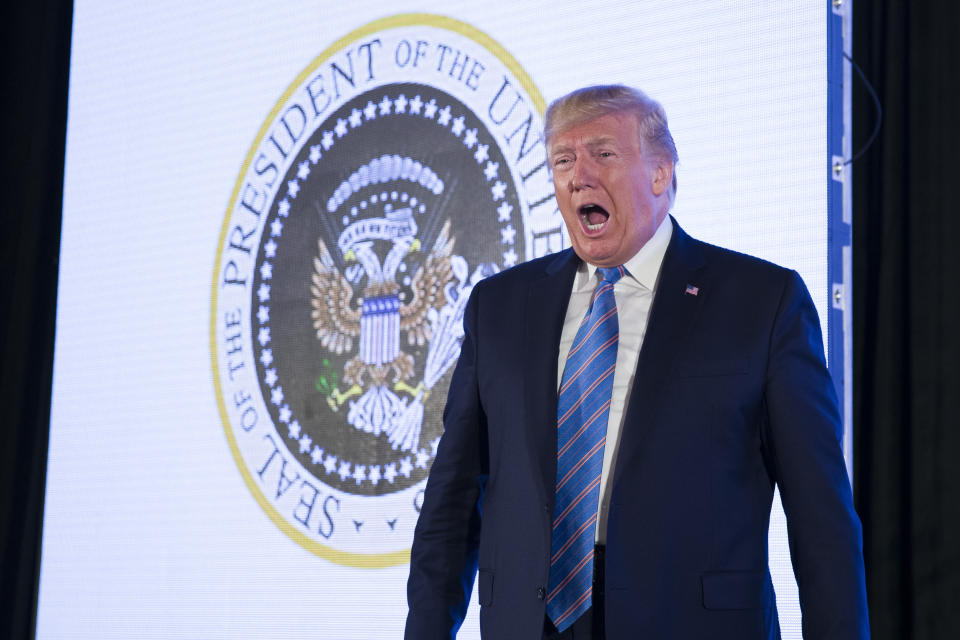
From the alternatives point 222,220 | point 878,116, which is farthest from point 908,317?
point 222,220

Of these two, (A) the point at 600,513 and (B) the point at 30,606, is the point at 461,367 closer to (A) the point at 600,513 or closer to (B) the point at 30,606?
(A) the point at 600,513

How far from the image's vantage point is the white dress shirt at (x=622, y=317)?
1.60 meters

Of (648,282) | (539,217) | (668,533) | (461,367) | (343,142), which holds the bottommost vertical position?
(668,533)

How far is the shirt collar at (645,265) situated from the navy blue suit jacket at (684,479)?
0.12 ft

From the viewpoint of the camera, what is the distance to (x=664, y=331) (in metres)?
1.62

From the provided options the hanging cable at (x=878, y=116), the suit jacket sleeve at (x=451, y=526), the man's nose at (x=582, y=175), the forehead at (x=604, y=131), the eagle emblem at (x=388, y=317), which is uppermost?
the hanging cable at (x=878, y=116)

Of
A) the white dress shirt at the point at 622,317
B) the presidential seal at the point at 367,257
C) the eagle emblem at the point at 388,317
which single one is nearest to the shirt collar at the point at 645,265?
the white dress shirt at the point at 622,317

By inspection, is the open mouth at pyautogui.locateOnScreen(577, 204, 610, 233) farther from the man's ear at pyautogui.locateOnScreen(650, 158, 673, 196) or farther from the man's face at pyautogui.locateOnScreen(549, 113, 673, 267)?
the man's ear at pyautogui.locateOnScreen(650, 158, 673, 196)

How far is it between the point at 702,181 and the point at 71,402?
2.47 m

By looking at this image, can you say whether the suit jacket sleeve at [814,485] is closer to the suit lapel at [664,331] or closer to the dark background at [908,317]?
the suit lapel at [664,331]

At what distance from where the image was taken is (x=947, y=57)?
8.74 feet

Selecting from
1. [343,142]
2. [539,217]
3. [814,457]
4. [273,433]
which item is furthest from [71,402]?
[814,457]

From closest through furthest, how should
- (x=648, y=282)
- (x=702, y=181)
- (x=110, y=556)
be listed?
(x=648, y=282) < (x=702, y=181) < (x=110, y=556)

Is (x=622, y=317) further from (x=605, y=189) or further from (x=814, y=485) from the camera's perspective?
(x=814, y=485)
